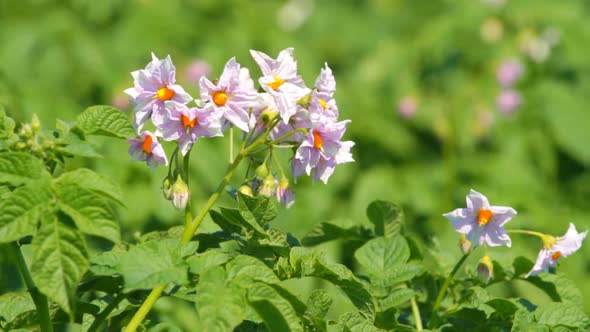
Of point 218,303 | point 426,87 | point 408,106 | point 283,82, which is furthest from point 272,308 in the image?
point 426,87

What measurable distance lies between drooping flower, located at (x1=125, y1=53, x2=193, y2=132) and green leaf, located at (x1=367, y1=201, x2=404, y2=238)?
50 centimetres

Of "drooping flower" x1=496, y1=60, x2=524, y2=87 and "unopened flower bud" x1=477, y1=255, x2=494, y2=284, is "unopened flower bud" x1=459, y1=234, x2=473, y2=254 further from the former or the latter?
"drooping flower" x1=496, y1=60, x2=524, y2=87

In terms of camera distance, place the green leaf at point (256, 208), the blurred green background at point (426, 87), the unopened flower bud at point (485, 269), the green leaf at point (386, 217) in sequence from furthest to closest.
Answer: the blurred green background at point (426, 87), the green leaf at point (386, 217), the unopened flower bud at point (485, 269), the green leaf at point (256, 208)

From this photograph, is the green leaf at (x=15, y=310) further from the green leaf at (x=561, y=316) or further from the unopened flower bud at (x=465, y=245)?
the green leaf at (x=561, y=316)

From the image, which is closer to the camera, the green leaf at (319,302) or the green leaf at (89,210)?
the green leaf at (89,210)

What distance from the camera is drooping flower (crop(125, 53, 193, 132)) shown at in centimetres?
155

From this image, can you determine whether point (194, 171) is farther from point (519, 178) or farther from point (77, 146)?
point (77, 146)

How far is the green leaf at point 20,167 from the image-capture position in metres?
1.40

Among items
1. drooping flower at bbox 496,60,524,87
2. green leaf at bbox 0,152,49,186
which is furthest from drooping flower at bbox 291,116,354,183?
drooping flower at bbox 496,60,524,87

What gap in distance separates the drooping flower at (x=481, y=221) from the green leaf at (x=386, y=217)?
203mm

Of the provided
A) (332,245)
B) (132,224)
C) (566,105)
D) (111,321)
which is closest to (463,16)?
(566,105)

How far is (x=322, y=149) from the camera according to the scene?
159 cm

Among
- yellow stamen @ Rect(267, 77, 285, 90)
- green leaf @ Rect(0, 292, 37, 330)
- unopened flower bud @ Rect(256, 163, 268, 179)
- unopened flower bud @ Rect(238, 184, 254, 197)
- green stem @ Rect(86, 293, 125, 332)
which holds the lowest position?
green leaf @ Rect(0, 292, 37, 330)

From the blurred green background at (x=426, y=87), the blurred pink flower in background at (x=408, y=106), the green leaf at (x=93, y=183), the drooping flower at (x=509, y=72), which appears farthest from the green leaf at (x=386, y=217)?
the drooping flower at (x=509, y=72)
